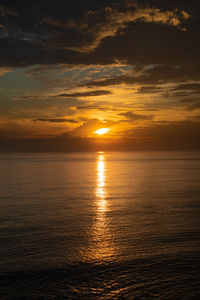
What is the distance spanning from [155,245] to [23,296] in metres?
8.51

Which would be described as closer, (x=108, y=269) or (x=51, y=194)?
(x=108, y=269)

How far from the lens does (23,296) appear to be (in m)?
10.8

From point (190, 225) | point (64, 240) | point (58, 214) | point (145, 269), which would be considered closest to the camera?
point (145, 269)

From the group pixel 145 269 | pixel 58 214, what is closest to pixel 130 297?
pixel 145 269

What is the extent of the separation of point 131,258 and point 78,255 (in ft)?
9.73

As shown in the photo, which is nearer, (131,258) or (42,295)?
(42,295)

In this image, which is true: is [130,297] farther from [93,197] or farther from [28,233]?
[93,197]

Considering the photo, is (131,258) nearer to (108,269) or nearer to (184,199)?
(108,269)

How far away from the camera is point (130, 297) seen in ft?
35.2

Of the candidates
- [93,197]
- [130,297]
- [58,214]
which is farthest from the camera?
[93,197]

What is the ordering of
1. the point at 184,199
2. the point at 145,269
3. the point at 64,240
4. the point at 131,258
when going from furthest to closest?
1. the point at 184,199
2. the point at 64,240
3. the point at 131,258
4. the point at 145,269

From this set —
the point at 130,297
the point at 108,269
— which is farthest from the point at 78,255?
the point at 130,297

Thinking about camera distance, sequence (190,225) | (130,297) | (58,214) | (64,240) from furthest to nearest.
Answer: (58,214), (190,225), (64,240), (130,297)

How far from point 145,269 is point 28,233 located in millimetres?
9120
